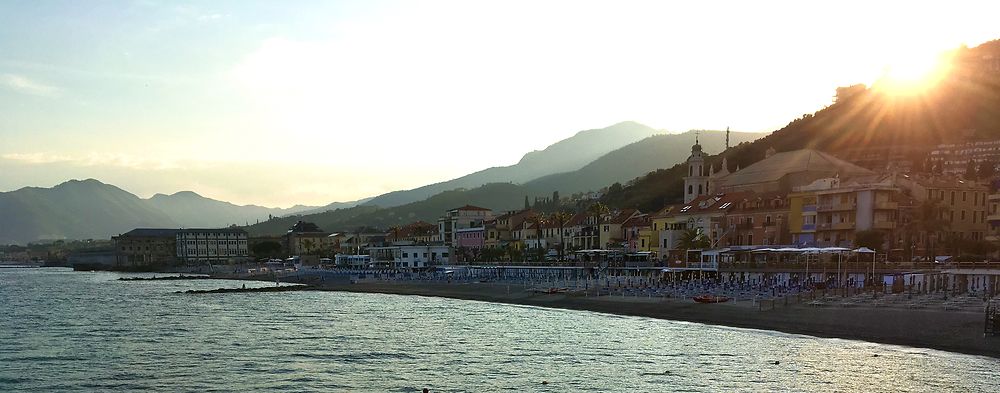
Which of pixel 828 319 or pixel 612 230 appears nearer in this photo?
pixel 828 319

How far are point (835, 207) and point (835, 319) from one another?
3856 centimetres

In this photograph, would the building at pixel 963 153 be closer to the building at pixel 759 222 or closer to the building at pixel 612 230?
the building at pixel 612 230

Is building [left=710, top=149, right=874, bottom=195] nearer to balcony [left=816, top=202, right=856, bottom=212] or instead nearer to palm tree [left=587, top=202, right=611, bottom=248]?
palm tree [left=587, top=202, right=611, bottom=248]

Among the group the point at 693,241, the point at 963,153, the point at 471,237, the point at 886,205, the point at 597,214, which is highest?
the point at 963,153

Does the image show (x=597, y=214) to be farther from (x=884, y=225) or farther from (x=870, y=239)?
(x=870, y=239)

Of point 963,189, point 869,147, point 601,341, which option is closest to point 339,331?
point 601,341

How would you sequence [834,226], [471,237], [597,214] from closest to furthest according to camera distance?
1. [834,226]
2. [597,214]
3. [471,237]

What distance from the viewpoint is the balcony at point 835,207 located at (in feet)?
259

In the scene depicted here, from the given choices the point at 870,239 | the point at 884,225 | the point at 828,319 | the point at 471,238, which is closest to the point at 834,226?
the point at 884,225

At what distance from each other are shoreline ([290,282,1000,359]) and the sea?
180cm

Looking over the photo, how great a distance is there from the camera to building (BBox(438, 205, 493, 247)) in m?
157

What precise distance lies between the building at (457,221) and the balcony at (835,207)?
8089cm

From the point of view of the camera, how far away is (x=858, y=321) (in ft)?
144

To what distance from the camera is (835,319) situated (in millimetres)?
45094
